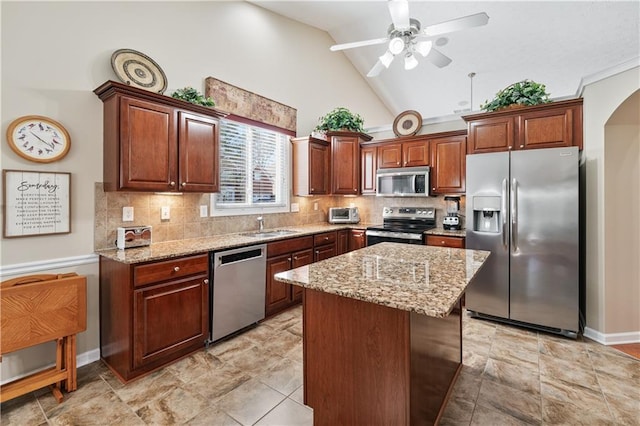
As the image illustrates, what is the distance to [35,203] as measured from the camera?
85.0 inches

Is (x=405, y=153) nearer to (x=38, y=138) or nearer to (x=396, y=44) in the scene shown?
(x=396, y=44)

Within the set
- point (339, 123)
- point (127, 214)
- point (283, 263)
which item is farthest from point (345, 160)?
point (127, 214)

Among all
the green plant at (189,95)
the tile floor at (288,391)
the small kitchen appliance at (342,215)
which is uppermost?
the green plant at (189,95)

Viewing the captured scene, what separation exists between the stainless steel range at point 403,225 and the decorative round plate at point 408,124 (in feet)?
3.84

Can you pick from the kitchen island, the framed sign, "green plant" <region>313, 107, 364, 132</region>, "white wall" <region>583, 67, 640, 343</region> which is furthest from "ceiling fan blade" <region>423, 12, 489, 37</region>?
the framed sign

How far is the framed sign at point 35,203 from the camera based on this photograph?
80.9 inches

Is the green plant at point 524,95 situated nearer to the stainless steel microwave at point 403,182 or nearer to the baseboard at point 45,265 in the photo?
the stainless steel microwave at point 403,182

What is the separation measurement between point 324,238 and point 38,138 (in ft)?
9.86

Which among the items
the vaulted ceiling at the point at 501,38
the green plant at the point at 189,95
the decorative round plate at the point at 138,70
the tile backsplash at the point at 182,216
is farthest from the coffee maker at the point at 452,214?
the decorative round plate at the point at 138,70

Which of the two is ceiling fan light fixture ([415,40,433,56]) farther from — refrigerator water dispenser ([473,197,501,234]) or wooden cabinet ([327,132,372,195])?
wooden cabinet ([327,132,372,195])

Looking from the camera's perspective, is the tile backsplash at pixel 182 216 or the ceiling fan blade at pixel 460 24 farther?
the tile backsplash at pixel 182 216

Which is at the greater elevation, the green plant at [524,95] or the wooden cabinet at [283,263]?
the green plant at [524,95]

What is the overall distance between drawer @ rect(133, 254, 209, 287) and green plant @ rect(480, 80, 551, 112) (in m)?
3.56

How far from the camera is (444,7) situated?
13.0ft
